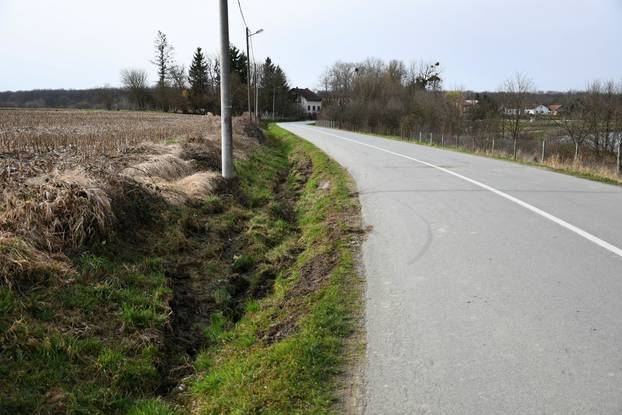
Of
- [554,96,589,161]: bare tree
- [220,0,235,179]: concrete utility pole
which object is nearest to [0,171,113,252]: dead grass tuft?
[220,0,235,179]: concrete utility pole

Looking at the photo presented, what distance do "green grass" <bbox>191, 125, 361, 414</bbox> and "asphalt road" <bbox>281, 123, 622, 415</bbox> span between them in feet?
0.99

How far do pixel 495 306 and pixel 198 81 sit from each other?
90.9 m

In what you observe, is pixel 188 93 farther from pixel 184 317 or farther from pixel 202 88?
pixel 184 317

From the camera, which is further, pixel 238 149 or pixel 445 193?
pixel 238 149

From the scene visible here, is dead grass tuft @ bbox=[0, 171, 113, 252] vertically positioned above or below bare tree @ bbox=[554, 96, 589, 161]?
below

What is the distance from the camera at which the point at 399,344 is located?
413 centimetres

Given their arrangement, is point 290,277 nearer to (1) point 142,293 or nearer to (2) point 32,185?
(1) point 142,293

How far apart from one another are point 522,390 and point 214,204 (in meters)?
8.40

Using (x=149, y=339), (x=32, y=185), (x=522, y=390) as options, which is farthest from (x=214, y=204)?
(x=522, y=390)

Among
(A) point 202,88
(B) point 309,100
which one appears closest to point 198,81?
(A) point 202,88

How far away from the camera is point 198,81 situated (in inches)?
3533

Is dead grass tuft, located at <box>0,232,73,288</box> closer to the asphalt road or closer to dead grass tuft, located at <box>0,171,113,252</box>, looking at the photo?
dead grass tuft, located at <box>0,171,113,252</box>

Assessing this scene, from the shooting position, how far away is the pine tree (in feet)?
288

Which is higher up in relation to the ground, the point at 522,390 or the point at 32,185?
the point at 32,185
